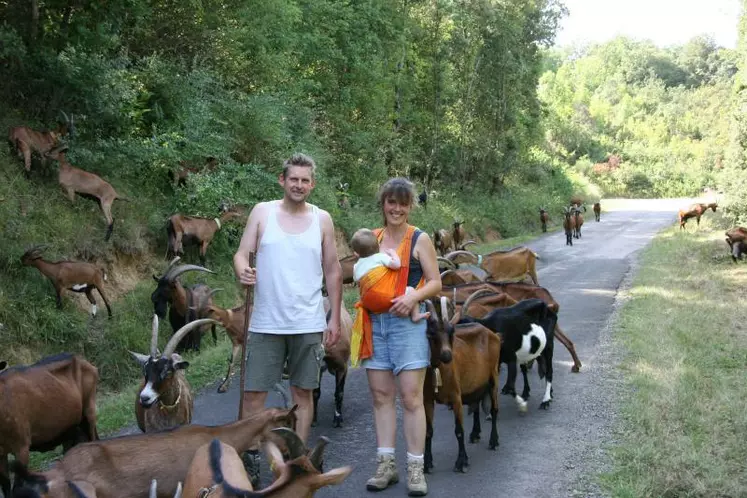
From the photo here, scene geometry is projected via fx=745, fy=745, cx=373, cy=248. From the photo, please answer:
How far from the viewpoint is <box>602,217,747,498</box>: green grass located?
568 cm

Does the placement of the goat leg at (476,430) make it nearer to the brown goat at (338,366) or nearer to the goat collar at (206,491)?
the brown goat at (338,366)

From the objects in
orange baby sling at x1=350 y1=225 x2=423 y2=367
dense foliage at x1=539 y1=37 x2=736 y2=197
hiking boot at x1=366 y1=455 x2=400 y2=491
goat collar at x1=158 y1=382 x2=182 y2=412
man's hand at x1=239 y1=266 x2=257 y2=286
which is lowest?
hiking boot at x1=366 y1=455 x2=400 y2=491

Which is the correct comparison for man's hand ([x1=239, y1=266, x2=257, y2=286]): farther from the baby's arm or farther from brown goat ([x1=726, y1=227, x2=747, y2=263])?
brown goat ([x1=726, y1=227, x2=747, y2=263])

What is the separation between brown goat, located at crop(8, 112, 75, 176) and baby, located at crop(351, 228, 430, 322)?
336 inches

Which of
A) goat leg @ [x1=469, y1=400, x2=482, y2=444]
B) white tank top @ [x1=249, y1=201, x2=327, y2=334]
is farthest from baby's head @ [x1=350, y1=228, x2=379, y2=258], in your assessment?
goat leg @ [x1=469, y1=400, x2=482, y2=444]

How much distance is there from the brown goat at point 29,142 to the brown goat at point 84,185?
0.92ft

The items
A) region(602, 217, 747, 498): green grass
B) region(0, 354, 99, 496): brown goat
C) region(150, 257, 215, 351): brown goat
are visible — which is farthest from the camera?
region(150, 257, 215, 351): brown goat

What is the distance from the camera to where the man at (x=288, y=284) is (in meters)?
4.86

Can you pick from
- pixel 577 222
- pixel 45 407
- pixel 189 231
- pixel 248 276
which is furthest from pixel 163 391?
pixel 577 222

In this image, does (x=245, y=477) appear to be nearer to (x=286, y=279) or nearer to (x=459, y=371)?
(x=286, y=279)

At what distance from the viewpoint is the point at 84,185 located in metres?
11.8

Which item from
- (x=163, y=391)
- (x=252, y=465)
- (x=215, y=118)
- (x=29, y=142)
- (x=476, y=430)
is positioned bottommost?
(x=476, y=430)

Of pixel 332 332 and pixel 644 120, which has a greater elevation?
pixel 644 120

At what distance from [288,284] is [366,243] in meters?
0.58
